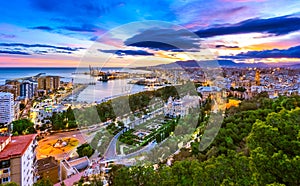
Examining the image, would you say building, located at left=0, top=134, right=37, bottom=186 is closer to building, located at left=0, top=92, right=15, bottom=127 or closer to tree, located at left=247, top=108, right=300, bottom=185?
tree, located at left=247, top=108, right=300, bottom=185

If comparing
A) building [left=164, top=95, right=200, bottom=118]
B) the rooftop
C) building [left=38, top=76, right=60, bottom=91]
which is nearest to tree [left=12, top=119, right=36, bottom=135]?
the rooftop

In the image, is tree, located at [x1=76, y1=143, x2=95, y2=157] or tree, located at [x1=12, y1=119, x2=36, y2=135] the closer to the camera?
tree, located at [x1=76, y1=143, x2=95, y2=157]

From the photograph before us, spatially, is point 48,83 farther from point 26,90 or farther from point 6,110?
point 6,110

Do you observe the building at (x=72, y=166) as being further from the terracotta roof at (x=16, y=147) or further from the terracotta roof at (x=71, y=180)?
the terracotta roof at (x=16, y=147)

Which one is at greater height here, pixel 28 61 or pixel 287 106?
pixel 28 61

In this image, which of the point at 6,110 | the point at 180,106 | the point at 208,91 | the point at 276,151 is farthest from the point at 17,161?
the point at 6,110

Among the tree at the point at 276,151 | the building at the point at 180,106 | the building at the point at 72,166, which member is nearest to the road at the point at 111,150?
the building at the point at 72,166

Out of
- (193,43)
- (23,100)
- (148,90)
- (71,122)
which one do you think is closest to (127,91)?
(148,90)

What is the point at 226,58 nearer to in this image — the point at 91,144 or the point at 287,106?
the point at 287,106
